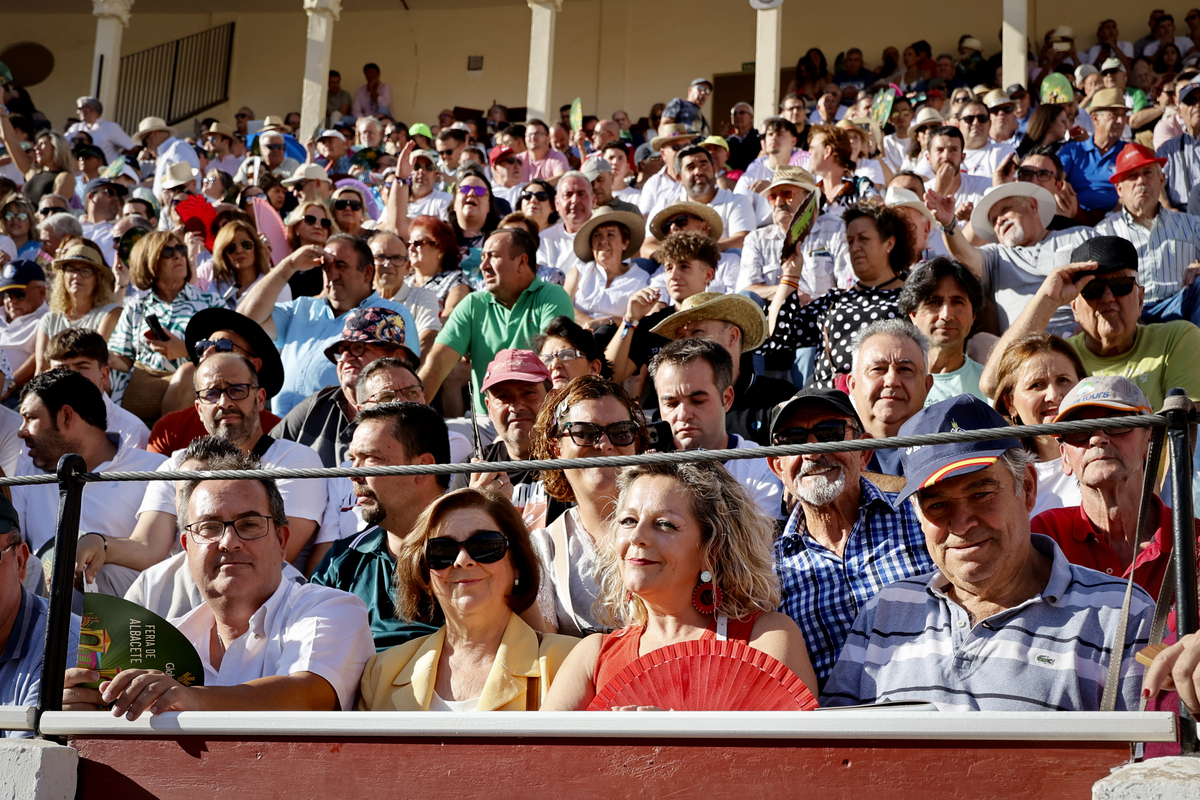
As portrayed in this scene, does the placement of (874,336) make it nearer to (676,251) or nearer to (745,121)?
(676,251)

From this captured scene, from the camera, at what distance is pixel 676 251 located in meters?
5.94

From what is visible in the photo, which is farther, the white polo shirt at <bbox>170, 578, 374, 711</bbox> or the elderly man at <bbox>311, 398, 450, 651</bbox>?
the elderly man at <bbox>311, 398, 450, 651</bbox>

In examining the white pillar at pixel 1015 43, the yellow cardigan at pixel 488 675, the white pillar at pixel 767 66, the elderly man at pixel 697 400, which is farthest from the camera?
the white pillar at pixel 1015 43

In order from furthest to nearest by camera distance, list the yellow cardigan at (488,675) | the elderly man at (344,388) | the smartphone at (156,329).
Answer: the smartphone at (156,329) → the elderly man at (344,388) → the yellow cardigan at (488,675)

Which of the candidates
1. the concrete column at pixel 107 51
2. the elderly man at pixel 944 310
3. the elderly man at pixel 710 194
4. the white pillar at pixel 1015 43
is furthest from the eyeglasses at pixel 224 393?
the concrete column at pixel 107 51

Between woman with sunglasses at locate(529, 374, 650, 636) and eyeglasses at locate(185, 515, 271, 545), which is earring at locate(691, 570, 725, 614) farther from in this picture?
eyeglasses at locate(185, 515, 271, 545)

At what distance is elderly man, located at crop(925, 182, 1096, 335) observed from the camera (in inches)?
236

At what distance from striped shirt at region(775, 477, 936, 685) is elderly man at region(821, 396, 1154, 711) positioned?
0.32 meters

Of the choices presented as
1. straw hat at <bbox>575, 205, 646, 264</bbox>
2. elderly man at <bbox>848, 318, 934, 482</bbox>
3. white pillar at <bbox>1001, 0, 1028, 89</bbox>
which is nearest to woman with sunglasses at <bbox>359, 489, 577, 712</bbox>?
elderly man at <bbox>848, 318, 934, 482</bbox>

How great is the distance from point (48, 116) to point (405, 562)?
68.0ft

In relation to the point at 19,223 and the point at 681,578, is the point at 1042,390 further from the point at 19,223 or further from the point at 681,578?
the point at 19,223

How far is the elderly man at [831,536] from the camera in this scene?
304 cm

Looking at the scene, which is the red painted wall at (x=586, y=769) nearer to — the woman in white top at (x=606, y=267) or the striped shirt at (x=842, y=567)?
the striped shirt at (x=842, y=567)

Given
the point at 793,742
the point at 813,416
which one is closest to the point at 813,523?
the point at 813,416
